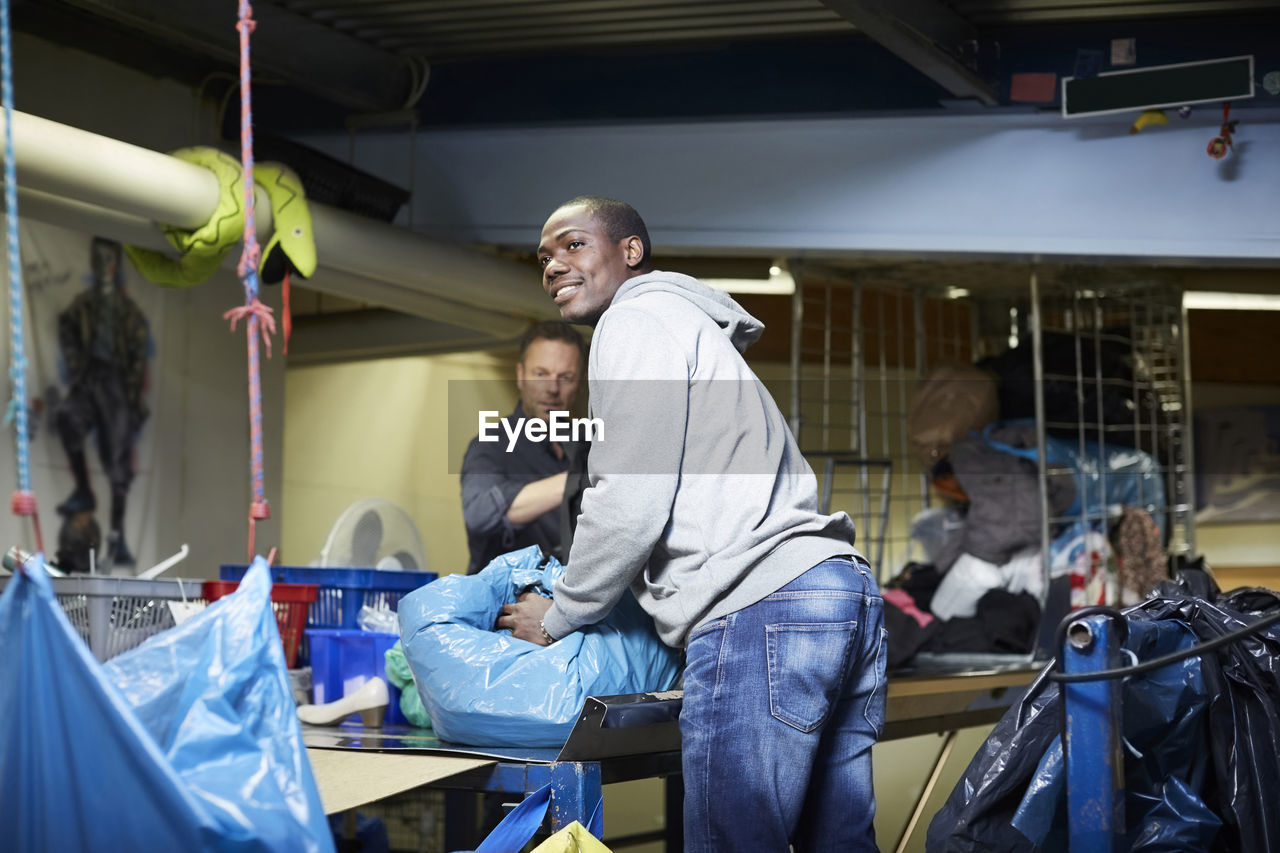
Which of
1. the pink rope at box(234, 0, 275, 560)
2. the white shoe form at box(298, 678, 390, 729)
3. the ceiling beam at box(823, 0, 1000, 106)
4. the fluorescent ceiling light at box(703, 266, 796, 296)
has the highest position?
the ceiling beam at box(823, 0, 1000, 106)

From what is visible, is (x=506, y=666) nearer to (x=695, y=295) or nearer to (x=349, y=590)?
(x=695, y=295)

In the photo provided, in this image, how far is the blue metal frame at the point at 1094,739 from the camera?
1537 millimetres

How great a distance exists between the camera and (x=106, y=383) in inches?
156

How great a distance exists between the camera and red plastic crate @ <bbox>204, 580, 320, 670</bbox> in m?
2.66

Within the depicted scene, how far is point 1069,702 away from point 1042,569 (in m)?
2.63

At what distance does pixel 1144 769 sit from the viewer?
174cm

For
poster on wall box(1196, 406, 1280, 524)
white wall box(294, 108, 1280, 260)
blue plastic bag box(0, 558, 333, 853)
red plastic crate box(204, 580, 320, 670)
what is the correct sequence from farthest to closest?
1. poster on wall box(1196, 406, 1280, 524)
2. white wall box(294, 108, 1280, 260)
3. red plastic crate box(204, 580, 320, 670)
4. blue plastic bag box(0, 558, 333, 853)

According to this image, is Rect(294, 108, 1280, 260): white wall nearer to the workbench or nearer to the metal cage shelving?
the metal cage shelving

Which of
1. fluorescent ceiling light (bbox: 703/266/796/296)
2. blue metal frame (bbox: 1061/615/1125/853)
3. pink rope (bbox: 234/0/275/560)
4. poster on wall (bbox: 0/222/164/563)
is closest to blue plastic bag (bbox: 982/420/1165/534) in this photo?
fluorescent ceiling light (bbox: 703/266/796/296)

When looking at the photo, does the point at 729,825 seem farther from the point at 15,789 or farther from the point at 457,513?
the point at 457,513

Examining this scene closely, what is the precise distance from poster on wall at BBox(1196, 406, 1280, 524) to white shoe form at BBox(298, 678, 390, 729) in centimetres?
435

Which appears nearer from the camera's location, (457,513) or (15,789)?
(15,789)

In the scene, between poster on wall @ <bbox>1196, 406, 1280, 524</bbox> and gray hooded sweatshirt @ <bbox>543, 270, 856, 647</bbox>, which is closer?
gray hooded sweatshirt @ <bbox>543, 270, 856, 647</bbox>

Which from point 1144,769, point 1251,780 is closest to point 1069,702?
point 1144,769
